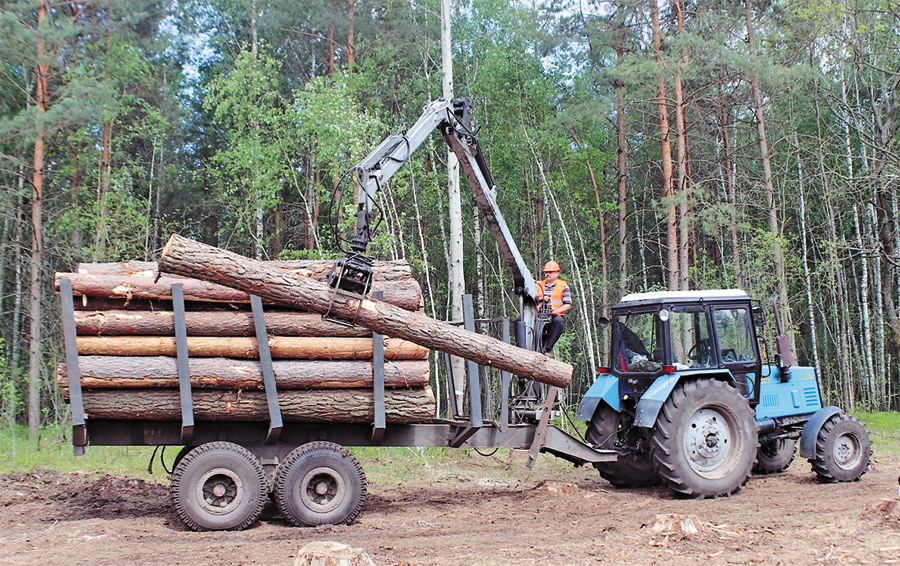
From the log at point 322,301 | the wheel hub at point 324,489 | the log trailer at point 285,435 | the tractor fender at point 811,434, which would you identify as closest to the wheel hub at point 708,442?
the tractor fender at point 811,434

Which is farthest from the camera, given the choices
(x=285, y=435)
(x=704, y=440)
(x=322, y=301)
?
(x=704, y=440)

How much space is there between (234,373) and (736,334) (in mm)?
5939

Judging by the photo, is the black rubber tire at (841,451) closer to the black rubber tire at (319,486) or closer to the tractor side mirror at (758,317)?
the tractor side mirror at (758,317)

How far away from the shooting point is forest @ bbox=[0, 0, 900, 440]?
16.7m

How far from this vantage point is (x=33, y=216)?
53.8ft

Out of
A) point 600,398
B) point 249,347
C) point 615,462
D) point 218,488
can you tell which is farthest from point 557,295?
point 218,488

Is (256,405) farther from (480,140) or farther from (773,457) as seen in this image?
(480,140)

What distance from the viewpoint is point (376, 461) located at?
1177 cm

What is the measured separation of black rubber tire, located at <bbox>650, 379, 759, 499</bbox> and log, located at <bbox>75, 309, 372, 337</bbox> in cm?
361

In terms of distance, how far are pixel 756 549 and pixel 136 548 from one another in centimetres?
500

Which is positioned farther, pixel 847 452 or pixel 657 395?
pixel 847 452

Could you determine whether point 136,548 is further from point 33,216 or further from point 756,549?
point 33,216

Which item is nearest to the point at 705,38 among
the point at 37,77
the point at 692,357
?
the point at 692,357

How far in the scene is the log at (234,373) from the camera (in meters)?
7.15
